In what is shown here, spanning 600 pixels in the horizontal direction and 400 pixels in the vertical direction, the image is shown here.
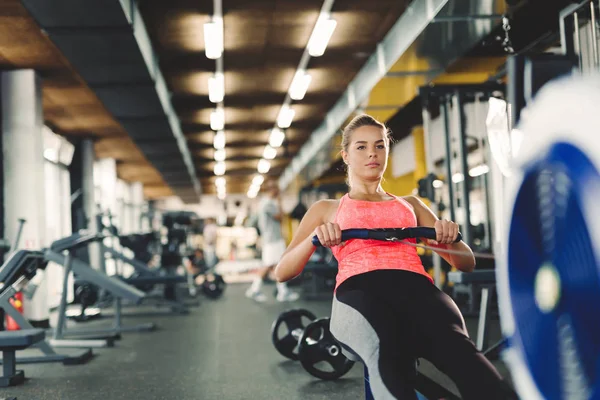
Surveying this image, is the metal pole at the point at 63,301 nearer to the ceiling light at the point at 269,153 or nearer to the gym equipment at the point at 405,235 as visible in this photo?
the gym equipment at the point at 405,235

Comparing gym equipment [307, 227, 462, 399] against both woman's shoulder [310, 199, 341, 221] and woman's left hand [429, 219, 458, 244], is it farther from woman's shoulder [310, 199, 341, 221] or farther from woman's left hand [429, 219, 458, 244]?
woman's shoulder [310, 199, 341, 221]

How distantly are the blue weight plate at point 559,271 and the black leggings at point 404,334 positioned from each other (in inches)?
11.4

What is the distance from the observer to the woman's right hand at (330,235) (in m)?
1.62

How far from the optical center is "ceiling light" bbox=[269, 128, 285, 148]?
13.1 metres

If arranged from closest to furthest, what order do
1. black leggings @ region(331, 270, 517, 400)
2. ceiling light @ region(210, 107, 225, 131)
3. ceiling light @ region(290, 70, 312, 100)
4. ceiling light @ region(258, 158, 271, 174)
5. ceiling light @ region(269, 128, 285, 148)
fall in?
1. black leggings @ region(331, 270, 517, 400)
2. ceiling light @ region(290, 70, 312, 100)
3. ceiling light @ region(210, 107, 225, 131)
4. ceiling light @ region(269, 128, 285, 148)
5. ceiling light @ region(258, 158, 271, 174)

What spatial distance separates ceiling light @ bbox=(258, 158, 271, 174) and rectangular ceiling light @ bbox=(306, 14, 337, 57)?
9587 mm

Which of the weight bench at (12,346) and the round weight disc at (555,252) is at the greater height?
the round weight disc at (555,252)

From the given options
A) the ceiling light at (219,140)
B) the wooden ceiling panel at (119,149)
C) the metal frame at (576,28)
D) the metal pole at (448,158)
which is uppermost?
the ceiling light at (219,140)

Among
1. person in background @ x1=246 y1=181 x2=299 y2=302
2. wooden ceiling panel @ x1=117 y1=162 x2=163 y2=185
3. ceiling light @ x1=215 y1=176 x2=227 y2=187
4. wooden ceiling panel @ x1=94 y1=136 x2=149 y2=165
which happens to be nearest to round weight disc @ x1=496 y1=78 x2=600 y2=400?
person in background @ x1=246 y1=181 x2=299 y2=302

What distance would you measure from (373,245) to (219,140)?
1205cm

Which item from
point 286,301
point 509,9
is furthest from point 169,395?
point 286,301

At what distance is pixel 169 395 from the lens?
3162 mm

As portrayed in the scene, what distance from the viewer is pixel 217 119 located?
37.5ft

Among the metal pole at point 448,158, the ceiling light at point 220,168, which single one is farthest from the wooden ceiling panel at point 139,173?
the metal pole at point 448,158
